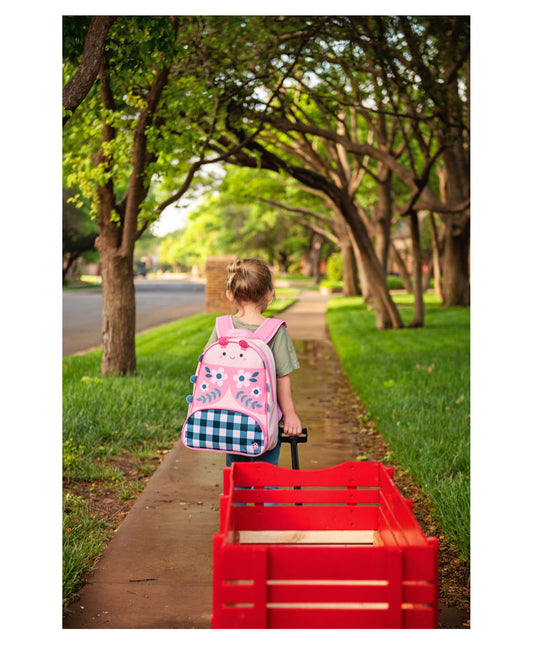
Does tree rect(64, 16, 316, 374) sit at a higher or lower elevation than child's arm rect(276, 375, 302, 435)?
higher

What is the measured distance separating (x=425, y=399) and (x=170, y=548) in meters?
4.18

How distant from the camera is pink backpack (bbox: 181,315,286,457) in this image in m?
2.86

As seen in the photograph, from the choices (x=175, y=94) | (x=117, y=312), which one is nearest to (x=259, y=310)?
(x=175, y=94)

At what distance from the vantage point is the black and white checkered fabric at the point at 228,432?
2.86m

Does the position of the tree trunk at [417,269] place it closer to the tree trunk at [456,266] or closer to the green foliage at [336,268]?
the tree trunk at [456,266]

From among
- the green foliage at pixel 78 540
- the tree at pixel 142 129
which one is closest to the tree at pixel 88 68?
the green foliage at pixel 78 540

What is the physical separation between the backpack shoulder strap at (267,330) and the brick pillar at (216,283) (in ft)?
65.9

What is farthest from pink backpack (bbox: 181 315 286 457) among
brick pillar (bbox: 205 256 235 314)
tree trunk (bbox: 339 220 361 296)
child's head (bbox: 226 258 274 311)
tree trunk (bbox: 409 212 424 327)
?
tree trunk (bbox: 339 220 361 296)

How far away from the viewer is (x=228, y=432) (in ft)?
9.43

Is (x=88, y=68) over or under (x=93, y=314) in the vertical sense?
over

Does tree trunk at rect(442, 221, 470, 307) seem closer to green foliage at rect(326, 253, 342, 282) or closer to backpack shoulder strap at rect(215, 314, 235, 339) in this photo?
backpack shoulder strap at rect(215, 314, 235, 339)

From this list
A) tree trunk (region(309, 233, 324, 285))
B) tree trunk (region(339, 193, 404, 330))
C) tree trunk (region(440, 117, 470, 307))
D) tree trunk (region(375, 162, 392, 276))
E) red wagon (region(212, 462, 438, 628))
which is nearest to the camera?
red wagon (region(212, 462, 438, 628))

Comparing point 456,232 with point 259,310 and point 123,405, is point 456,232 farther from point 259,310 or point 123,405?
point 259,310

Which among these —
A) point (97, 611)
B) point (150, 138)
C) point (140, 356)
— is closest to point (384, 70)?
point (150, 138)
